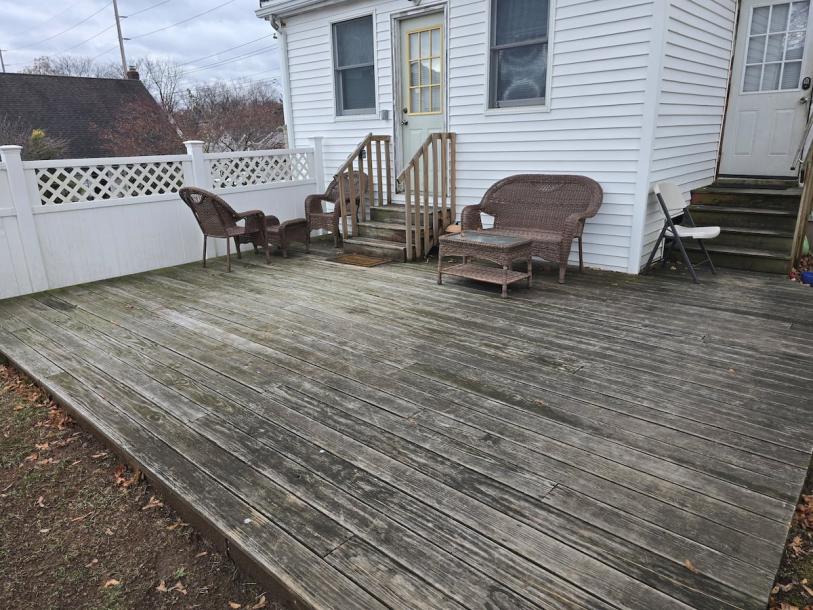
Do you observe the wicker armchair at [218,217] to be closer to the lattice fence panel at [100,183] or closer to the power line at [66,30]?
the lattice fence panel at [100,183]

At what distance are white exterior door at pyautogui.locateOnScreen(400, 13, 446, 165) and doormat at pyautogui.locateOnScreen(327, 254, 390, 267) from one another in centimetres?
157

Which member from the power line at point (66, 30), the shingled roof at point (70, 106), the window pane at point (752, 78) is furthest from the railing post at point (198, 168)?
the power line at point (66, 30)

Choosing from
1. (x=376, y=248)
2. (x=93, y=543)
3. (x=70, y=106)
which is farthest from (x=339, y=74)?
(x=70, y=106)

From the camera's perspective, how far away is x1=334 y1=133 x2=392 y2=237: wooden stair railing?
241 inches

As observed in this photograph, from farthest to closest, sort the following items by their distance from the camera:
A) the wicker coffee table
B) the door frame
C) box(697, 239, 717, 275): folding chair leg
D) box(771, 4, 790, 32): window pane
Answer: the door frame < box(771, 4, 790, 32): window pane < box(697, 239, 717, 275): folding chair leg < the wicker coffee table

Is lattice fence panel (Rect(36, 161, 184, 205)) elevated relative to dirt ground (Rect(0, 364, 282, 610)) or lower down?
elevated

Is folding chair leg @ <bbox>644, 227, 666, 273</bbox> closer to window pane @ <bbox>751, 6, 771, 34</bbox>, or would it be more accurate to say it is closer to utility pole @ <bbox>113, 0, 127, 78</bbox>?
window pane @ <bbox>751, 6, 771, 34</bbox>

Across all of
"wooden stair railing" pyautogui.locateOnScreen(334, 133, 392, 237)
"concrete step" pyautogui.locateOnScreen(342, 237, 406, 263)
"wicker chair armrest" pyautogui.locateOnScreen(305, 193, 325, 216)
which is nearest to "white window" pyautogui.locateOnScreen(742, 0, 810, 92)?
"wooden stair railing" pyautogui.locateOnScreen(334, 133, 392, 237)

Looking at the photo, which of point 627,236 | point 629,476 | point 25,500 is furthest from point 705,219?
point 25,500

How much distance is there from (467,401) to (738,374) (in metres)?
1.52

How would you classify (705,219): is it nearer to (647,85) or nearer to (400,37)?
(647,85)

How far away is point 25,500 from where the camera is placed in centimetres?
218

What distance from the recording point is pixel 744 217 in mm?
5395

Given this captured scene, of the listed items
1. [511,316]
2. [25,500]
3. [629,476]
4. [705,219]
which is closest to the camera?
[629,476]
